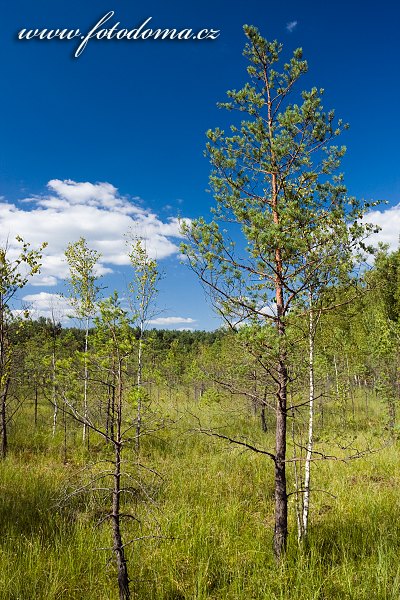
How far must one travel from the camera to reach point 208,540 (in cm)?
631

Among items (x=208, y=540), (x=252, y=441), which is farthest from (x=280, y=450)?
(x=208, y=540)

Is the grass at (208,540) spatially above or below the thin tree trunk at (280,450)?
below

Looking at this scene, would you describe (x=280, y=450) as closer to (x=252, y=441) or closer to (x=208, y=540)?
(x=252, y=441)

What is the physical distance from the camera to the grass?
16.0 ft

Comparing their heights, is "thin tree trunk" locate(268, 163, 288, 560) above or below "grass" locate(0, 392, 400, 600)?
above

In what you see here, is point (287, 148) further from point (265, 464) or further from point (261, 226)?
point (265, 464)

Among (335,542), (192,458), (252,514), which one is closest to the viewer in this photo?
(335,542)

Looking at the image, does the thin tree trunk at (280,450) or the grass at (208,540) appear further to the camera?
the thin tree trunk at (280,450)

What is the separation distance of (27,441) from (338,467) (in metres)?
10.5

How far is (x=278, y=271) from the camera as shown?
18.3 feet

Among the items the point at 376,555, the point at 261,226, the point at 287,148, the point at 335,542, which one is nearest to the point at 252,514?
the point at 335,542

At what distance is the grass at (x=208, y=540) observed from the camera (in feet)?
16.0

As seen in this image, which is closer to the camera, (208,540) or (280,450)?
(280,450)

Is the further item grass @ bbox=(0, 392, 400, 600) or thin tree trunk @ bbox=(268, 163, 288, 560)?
thin tree trunk @ bbox=(268, 163, 288, 560)
